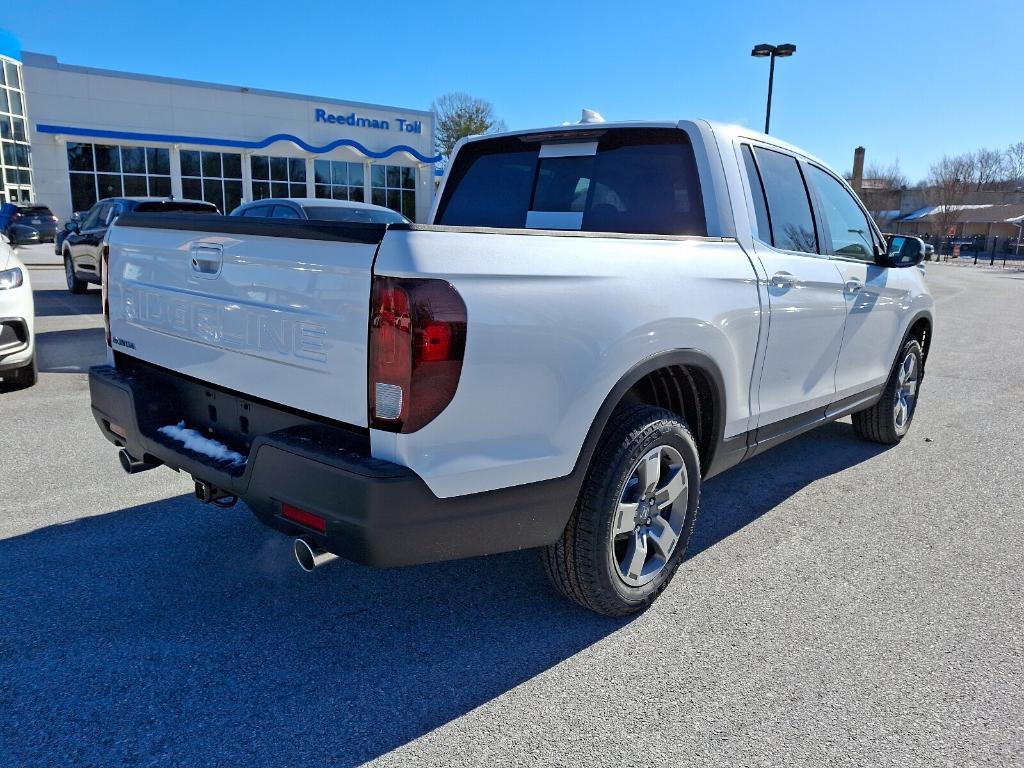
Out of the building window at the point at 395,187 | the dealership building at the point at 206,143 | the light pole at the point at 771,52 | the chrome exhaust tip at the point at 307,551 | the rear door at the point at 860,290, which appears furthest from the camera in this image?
the building window at the point at 395,187

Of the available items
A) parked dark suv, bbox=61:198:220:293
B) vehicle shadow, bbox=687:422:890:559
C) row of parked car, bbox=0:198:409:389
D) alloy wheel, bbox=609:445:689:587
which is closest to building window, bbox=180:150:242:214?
row of parked car, bbox=0:198:409:389

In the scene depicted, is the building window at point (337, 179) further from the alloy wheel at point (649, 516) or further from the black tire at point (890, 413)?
the alloy wheel at point (649, 516)

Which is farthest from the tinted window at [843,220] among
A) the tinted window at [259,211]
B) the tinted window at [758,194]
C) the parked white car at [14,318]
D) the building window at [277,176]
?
the building window at [277,176]

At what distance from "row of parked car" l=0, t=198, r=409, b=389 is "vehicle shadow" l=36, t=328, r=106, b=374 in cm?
66

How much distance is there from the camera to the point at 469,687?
2566mm

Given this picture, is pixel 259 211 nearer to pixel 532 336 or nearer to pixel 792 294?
pixel 792 294

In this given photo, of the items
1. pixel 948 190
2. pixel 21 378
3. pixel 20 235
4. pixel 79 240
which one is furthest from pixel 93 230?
pixel 948 190

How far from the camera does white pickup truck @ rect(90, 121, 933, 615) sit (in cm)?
220

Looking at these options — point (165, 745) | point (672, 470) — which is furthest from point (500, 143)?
point (165, 745)

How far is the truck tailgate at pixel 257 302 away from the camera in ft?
7.33

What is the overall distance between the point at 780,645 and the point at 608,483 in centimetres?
93

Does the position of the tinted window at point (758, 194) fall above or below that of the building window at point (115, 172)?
below

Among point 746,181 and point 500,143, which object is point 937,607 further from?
point 500,143

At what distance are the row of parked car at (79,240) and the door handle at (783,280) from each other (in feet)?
5.93
